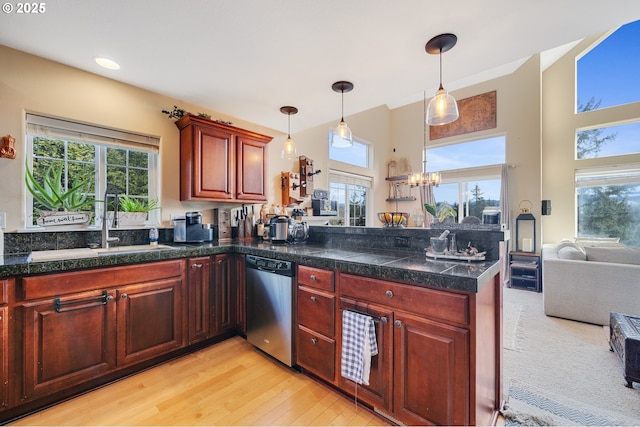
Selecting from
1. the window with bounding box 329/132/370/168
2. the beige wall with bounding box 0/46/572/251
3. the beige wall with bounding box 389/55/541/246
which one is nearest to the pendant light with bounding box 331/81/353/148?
the beige wall with bounding box 0/46/572/251

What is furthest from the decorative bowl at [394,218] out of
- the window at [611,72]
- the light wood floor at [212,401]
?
the window at [611,72]

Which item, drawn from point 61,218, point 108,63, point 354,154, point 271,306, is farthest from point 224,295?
point 354,154

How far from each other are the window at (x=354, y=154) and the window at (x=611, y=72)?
4.11m

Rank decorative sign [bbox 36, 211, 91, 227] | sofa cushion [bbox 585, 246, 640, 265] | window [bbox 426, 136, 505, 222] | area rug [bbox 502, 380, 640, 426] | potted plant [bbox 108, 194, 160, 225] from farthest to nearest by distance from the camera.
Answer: window [bbox 426, 136, 505, 222] < sofa cushion [bbox 585, 246, 640, 265] < potted plant [bbox 108, 194, 160, 225] < decorative sign [bbox 36, 211, 91, 227] < area rug [bbox 502, 380, 640, 426]

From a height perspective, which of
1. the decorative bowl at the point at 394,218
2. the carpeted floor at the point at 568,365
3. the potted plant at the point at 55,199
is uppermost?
the potted plant at the point at 55,199

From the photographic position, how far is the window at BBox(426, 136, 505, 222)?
5.77 metres

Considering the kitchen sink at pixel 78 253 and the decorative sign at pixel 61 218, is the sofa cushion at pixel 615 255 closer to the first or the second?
the kitchen sink at pixel 78 253

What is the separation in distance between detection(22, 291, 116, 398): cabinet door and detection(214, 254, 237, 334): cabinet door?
759mm

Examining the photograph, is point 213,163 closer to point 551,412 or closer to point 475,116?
point 551,412

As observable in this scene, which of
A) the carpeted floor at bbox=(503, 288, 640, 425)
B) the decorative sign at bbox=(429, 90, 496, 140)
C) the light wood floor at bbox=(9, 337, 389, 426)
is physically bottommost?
the carpeted floor at bbox=(503, 288, 640, 425)

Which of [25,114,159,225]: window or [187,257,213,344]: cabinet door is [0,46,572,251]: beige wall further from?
[187,257,213,344]: cabinet door

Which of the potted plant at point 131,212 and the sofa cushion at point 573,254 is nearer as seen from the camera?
the potted plant at point 131,212

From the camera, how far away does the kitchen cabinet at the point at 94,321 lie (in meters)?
1.58

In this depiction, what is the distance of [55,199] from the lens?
207 centimetres
